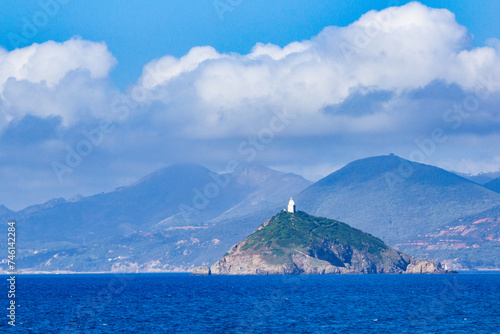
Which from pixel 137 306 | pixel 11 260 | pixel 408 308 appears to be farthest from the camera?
pixel 137 306

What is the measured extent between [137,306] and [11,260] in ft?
258

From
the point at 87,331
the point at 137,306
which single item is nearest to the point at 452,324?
the point at 87,331

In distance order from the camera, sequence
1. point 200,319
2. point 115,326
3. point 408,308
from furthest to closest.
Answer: point 408,308 → point 200,319 → point 115,326

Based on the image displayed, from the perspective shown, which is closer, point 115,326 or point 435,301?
point 115,326

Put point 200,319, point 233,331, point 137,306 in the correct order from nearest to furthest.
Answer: point 233,331
point 200,319
point 137,306

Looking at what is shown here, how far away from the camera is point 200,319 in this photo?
153500 mm

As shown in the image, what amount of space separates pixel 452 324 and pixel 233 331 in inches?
1748

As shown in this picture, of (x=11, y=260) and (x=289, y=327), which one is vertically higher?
(x=11, y=260)

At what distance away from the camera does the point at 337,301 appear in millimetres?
199000

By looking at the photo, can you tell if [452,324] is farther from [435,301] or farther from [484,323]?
[435,301]

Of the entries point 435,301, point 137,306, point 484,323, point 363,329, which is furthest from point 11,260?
point 435,301

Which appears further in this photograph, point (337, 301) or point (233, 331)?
point (337, 301)

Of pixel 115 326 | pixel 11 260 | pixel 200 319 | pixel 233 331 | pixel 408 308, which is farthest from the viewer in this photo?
pixel 408 308

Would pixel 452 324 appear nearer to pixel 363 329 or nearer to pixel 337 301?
pixel 363 329
